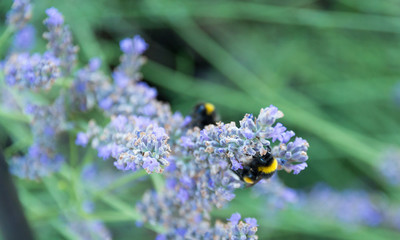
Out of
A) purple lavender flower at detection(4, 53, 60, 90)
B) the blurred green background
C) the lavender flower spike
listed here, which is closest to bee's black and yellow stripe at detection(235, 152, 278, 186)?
the lavender flower spike

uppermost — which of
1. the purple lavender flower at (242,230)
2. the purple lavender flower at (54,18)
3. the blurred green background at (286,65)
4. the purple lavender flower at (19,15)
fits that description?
the blurred green background at (286,65)

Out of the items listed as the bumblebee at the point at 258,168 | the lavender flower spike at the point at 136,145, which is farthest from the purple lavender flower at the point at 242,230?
the lavender flower spike at the point at 136,145

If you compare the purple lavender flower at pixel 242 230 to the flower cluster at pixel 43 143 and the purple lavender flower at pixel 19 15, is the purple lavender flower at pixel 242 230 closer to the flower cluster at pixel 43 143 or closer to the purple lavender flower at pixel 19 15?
the flower cluster at pixel 43 143

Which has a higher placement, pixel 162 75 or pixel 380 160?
pixel 162 75

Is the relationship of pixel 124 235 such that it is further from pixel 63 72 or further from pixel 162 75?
pixel 63 72

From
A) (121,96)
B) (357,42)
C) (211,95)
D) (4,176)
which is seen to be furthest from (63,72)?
(357,42)

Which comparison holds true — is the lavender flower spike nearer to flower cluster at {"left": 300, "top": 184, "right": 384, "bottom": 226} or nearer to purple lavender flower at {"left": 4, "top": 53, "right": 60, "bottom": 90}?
purple lavender flower at {"left": 4, "top": 53, "right": 60, "bottom": 90}

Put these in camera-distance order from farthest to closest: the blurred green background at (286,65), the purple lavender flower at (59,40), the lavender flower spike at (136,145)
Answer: the blurred green background at (286,65) → the purple lavender flower at (59,40) → the lavender flower spike at (136,145)

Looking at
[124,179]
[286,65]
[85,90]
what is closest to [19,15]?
[85,90]
